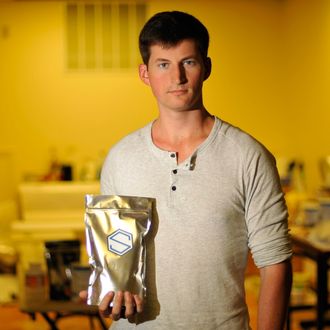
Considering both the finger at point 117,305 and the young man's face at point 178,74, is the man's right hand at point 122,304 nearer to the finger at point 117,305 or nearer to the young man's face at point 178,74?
the finger at point 117,305

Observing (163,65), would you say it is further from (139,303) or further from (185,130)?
(139,303)

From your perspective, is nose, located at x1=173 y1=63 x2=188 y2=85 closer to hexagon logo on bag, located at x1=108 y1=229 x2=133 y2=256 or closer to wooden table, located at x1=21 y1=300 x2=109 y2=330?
hexagon logo on bag, located at x1=108 y1=229 x2=133 y2=256

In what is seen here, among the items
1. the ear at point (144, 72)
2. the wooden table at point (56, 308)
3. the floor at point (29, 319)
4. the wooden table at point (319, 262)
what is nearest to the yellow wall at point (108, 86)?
the floor at point (29, 319)

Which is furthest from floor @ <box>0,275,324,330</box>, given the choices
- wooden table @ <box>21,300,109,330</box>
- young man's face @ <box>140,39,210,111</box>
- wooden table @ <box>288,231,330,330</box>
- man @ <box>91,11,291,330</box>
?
young man's face @ <box>140,39,210,111</box>

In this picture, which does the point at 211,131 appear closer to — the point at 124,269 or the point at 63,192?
the point at 124,269

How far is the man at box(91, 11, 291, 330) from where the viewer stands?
119cm

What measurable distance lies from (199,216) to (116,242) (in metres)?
0.18

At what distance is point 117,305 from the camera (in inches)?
47.3

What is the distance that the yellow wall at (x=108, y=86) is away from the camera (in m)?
5.76

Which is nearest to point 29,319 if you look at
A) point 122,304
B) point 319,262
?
point 319,262

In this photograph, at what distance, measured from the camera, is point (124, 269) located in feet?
4.03

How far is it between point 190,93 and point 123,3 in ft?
15.7

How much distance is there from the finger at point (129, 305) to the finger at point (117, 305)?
0.03 ft

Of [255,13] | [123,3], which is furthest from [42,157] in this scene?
[255,13]
